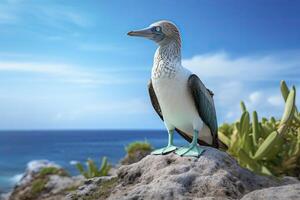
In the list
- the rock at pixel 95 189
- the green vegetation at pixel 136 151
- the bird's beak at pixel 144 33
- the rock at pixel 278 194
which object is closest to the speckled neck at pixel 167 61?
the bird's beak at pixel 144 33

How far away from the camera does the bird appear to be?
468 centimetres

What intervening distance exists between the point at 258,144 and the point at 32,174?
8281 millimetres

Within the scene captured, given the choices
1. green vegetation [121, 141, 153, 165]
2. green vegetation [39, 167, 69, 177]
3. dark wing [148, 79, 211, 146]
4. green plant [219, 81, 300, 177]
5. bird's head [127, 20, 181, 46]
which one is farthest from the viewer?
green vegetation [121, 141, 153, 165]

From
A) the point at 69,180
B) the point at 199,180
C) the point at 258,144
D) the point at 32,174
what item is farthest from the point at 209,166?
the point at 32,174

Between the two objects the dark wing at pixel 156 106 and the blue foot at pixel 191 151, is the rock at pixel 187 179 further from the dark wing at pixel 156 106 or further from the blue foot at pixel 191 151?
the dark wing at pixel 156 106

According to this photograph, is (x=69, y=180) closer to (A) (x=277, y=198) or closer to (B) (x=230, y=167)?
(B) (x=230, y=167)

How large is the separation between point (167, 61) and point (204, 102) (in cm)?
62

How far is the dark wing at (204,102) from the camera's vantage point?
15.4ft

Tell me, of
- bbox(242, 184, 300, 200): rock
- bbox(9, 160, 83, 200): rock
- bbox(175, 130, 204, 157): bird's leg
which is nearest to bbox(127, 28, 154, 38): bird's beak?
bbox(175, 130, 204, 157): bird's leg

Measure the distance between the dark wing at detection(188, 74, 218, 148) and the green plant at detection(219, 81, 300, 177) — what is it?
10.3 ft

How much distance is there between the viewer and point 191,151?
15.0 ft

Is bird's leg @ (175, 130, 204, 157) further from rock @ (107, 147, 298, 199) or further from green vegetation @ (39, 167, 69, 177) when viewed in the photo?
green vegetation @ (39, 167, 69, 177)

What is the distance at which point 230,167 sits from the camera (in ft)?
14.9

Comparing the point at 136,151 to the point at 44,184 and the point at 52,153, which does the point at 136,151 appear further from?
the point at 52,153
